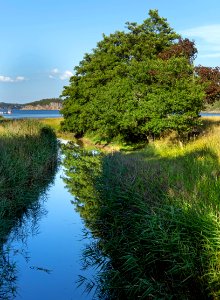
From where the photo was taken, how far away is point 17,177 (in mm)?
15336

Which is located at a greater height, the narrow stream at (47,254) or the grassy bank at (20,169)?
the grassy bank at (20,169)

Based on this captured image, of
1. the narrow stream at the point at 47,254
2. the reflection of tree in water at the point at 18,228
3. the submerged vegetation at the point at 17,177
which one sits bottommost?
the narrow stream at the point at 47,254

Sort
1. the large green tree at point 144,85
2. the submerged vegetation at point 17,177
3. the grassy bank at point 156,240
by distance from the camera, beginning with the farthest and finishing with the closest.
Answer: the large green tree at point 144,85, the submerged vegetation at point 17,177, the grassy bank at point 156,240

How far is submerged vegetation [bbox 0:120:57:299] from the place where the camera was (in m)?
9.74

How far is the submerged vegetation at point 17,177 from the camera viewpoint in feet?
31.9

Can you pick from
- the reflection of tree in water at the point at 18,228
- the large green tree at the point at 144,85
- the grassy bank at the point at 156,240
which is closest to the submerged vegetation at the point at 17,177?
the reflection of tree in water at the point at 18,228

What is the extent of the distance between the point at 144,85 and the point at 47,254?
59.3 ft

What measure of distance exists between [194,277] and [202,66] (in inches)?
926

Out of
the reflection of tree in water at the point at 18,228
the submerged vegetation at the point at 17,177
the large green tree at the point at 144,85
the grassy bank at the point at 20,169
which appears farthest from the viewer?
the large green tree at the point at 144,85

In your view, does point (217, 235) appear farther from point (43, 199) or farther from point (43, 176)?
point (43, 176)

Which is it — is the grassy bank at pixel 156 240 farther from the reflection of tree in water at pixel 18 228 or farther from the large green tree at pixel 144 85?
the large green tree at pixel 144 85

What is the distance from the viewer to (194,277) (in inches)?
278

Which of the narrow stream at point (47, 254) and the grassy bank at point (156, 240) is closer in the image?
the grassy bank at point (156, 240)

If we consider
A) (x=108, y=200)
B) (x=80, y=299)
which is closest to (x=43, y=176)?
(x=108, y=200)
